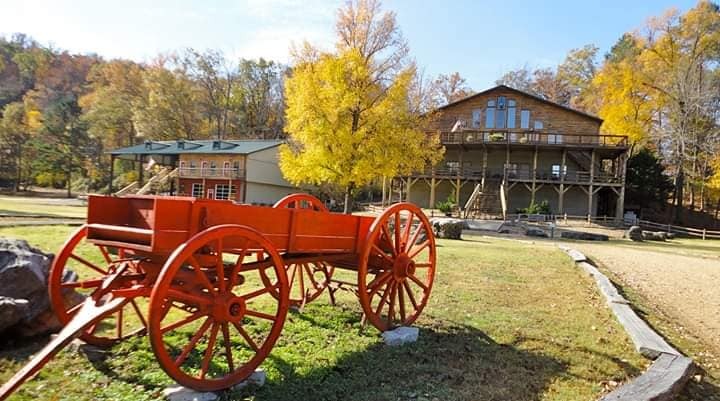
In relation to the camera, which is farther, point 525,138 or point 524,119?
point 524,119

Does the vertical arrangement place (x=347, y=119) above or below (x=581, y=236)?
above

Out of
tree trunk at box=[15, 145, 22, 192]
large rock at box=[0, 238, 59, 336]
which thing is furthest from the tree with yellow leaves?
tree trunk at box=[15, 145, 22, 192]

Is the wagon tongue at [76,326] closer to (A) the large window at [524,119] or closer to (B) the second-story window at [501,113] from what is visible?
(B) the second-story window at [501,113]

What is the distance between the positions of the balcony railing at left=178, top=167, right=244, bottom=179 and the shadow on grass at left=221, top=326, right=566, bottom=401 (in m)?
35.0

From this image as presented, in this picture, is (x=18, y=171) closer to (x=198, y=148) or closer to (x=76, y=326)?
(x=198, y=148)

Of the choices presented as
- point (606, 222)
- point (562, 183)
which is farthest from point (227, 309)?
point (562, 183)

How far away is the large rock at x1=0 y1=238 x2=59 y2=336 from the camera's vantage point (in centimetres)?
424

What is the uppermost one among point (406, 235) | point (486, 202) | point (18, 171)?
point (18, 171)

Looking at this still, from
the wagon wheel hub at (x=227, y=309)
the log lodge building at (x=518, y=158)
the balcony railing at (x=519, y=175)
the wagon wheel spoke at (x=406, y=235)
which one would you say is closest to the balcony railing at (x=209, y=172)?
the log lodge building at (x=518, y=158)

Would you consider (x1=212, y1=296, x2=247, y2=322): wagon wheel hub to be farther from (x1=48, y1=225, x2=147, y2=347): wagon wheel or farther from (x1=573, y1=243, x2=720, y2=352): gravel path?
(x1=573, y1=243, x2=720, y2=352): gravel path

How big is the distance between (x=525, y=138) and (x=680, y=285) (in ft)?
86.4

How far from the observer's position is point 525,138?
35125 millimetres

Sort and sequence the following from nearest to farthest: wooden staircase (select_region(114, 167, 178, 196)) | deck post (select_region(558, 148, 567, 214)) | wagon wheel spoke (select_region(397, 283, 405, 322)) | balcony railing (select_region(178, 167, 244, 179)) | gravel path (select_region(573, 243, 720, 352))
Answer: wagon wheel spoke (select_region(397, 283, 405, 322)) → gravel path (select_region(573, 243, 720, 352)) → deck post (select_region(558, 148, 567, 214)) → balcony railing (select_region(178, 167, 244, 179)) → wooden staircase (select_region(114, 167, 178, 196))

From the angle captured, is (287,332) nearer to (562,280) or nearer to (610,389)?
(610,389)
